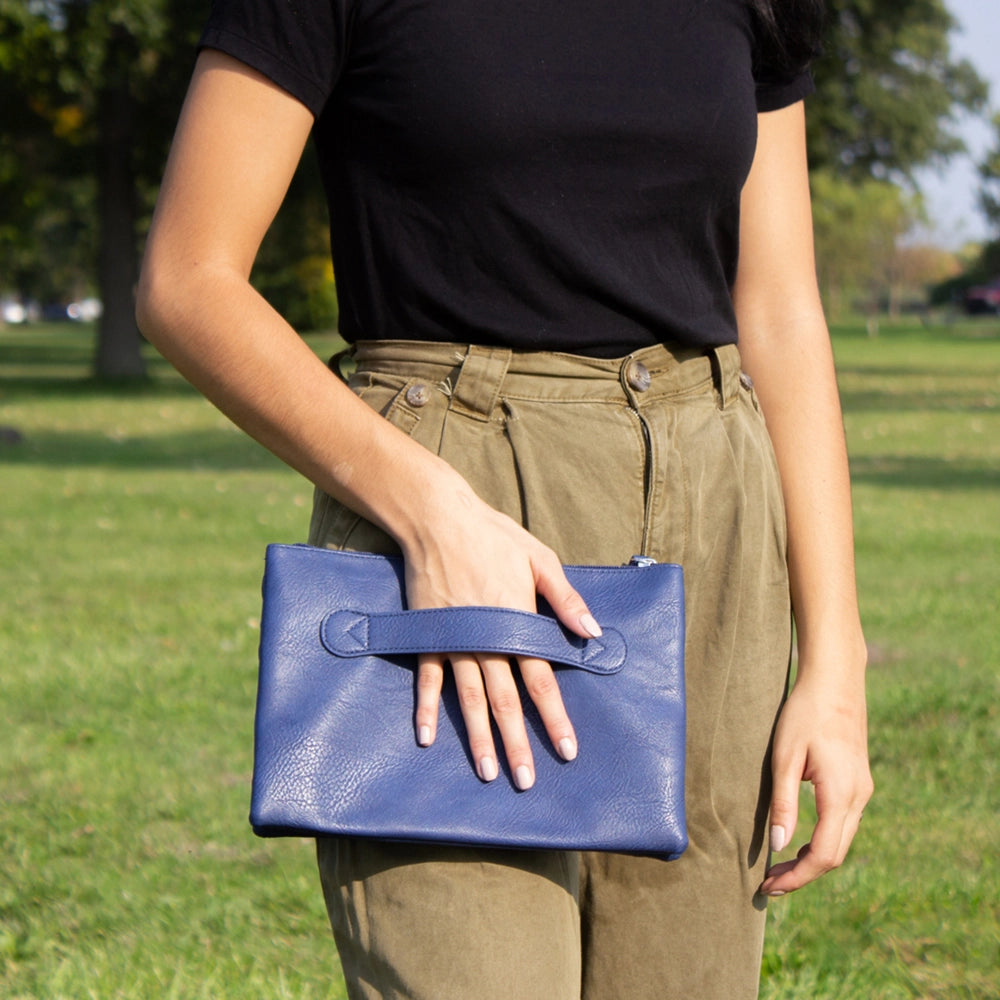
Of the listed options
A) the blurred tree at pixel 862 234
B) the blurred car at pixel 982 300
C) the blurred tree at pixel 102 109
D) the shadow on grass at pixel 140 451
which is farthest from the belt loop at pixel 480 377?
the blurred car at pixel 982 300

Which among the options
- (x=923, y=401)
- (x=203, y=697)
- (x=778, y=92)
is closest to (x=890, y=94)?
(x=923, y=401)

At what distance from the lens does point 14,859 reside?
4074mm

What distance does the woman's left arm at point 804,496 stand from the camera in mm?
1632

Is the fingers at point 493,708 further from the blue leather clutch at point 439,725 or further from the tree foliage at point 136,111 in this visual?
the tree foliage at point 136,111

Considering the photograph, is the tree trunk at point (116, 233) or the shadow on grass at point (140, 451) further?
the tree trunk at point (116, 233)

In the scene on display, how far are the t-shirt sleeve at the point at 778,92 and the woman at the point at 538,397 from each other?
34 millimetres

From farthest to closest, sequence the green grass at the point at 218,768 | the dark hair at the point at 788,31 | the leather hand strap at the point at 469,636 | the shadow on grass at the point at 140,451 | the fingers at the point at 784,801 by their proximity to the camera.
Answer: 1. the shadow on grass at the point at 140,451
2. the green grass at the point at 218,768
3. the dark hair at the point at 788,31
4. the fingers at the point at 784,801
5. the leather hand strap at the point at 469,636

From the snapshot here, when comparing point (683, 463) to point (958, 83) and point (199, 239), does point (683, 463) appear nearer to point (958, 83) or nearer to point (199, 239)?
point (199, 239)

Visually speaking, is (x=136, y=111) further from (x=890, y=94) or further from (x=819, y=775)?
(x=819, y=775)

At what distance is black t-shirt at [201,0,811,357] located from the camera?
1.42 metres

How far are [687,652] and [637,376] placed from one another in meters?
0.33

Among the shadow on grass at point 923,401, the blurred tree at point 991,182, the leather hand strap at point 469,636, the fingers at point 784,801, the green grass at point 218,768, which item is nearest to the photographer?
the leather hand strap at point 469,636

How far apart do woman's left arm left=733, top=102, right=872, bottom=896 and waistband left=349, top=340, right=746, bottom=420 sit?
0.93ft

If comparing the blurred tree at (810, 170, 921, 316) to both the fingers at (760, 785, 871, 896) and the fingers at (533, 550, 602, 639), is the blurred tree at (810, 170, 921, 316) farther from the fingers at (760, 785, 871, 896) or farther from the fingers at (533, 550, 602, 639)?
the fingers at (533, 550, 602, 639)
